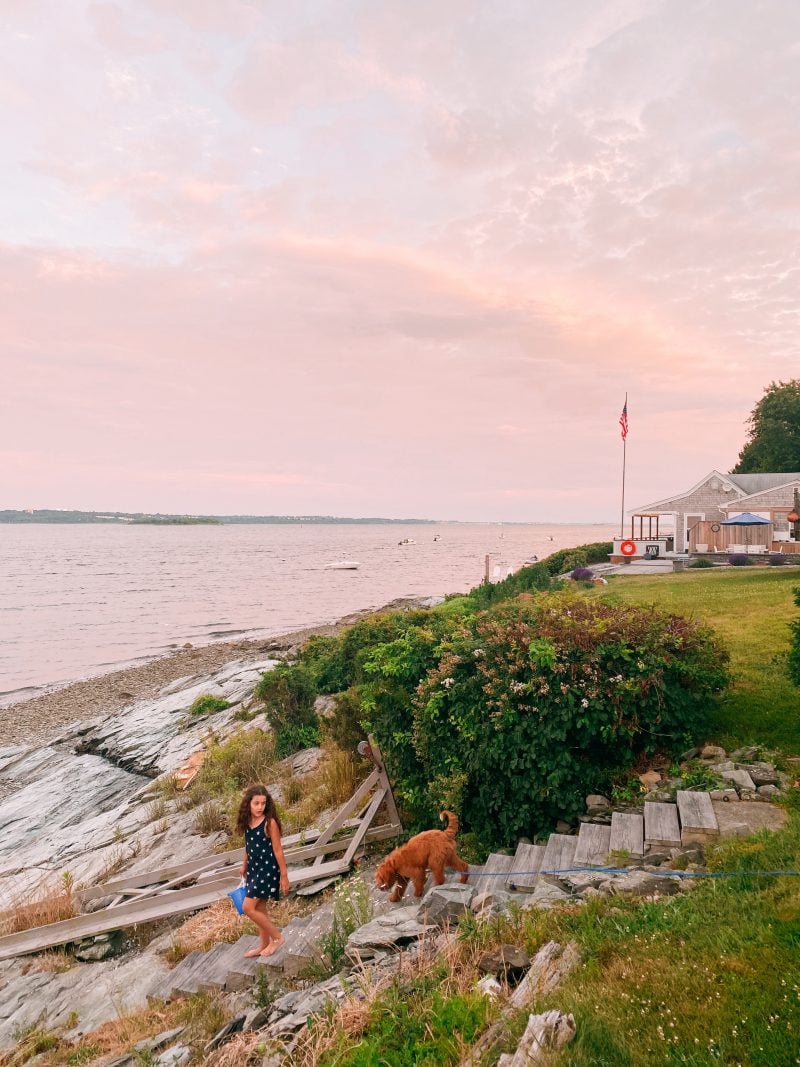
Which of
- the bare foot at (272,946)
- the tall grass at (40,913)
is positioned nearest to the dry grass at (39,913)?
the tall grass at (40,913)

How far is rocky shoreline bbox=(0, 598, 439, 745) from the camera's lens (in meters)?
22.8

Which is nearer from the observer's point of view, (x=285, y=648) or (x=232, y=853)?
(x=232, y=853)

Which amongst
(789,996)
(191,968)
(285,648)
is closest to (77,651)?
(285,648)

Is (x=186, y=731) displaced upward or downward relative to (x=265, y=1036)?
downward

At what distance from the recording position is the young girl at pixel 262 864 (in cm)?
629

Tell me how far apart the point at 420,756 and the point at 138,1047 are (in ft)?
13.5

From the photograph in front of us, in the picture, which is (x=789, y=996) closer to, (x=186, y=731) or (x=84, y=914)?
(x=84, y=914)

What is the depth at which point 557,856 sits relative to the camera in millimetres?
6199

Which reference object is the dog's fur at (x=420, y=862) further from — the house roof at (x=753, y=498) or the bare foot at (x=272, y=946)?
the house roof at (x=753, y=498)

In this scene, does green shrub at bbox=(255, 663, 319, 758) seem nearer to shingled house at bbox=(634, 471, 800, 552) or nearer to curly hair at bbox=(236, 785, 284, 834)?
curly hair at bbox=(236, 785, 284, 834)

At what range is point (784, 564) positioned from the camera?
95.2 feet

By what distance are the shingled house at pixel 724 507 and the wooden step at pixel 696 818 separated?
32418mm

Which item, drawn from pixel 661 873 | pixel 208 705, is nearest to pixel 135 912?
pixel 661 873

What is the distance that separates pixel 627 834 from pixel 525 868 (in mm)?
1036
